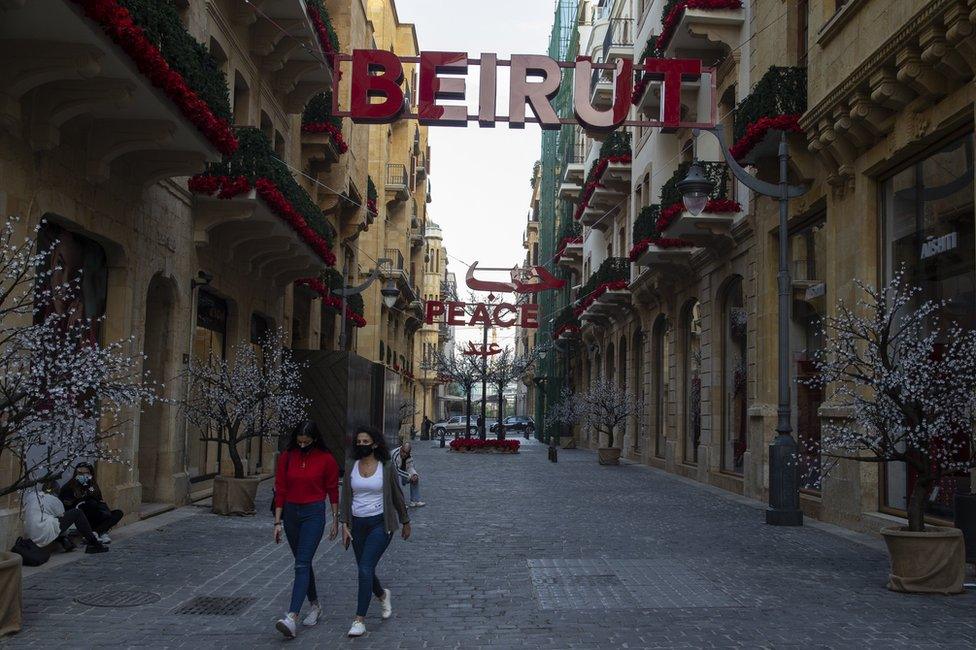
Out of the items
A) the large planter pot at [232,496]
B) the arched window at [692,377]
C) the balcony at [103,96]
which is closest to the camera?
the balcony at [103,96]

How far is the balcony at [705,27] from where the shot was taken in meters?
21.0

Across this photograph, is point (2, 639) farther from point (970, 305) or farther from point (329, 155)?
point (329, 155)

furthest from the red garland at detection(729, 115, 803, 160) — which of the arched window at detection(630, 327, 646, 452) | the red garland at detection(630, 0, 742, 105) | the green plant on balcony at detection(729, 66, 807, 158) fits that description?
the arched window at detection(630, 327, 646, 452)

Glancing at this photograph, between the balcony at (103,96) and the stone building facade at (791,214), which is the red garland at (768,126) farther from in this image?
the balcony at (103,96)

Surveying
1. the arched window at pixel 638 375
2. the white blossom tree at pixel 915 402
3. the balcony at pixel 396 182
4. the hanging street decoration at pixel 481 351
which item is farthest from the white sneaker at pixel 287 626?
the balcony at pixel 396 182

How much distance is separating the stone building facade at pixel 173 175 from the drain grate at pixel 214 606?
110 inches

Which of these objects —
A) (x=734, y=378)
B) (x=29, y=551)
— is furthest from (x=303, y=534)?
(x=734, y=378)

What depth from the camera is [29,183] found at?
10.6 meters

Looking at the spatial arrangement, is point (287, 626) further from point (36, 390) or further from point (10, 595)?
point (36, 390)

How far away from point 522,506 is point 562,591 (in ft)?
26.5

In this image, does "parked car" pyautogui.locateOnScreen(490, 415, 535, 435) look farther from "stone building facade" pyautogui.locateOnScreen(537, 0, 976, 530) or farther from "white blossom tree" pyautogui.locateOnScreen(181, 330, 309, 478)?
"white blossom tree" pyautogui.locateOnScreen(181, 330, 309, 478)

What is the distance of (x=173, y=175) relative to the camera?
14055 mm

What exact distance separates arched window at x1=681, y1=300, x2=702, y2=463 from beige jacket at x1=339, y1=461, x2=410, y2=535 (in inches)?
687

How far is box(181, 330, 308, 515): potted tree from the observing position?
49.9 ft
